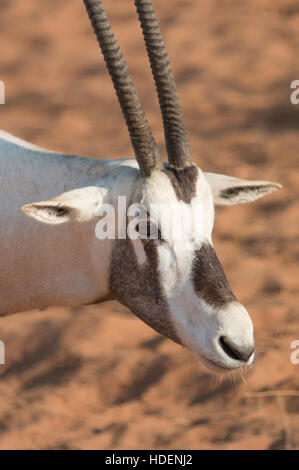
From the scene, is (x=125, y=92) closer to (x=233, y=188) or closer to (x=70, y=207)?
Result: (x=70, y=207)

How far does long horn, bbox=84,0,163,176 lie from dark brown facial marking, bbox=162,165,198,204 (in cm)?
7

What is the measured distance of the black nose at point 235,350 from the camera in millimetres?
2828

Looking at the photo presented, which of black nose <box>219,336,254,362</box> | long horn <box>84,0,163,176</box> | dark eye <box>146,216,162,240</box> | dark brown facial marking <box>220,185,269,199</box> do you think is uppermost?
long horn <box>84,0,163,176</box>

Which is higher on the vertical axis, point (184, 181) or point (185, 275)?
point (184, 181)

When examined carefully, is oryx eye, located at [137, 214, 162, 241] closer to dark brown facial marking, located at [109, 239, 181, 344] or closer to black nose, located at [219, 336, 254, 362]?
dark brown facial marking, located at [109, 239, 181, 344]

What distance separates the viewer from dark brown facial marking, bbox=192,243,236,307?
287 cm

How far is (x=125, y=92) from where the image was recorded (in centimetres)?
310

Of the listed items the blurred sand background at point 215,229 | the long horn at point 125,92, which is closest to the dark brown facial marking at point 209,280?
the long horn at point 125,92

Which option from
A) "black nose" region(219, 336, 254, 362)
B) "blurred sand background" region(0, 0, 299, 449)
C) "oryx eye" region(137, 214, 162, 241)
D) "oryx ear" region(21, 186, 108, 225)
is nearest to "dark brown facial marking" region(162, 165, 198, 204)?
"oryx eye" region(137, 214, 162, 241)

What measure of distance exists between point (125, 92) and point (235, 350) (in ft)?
3.72

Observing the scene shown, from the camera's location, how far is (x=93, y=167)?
3295 mm

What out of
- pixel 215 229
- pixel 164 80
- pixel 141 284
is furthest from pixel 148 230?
pixel 215 229
